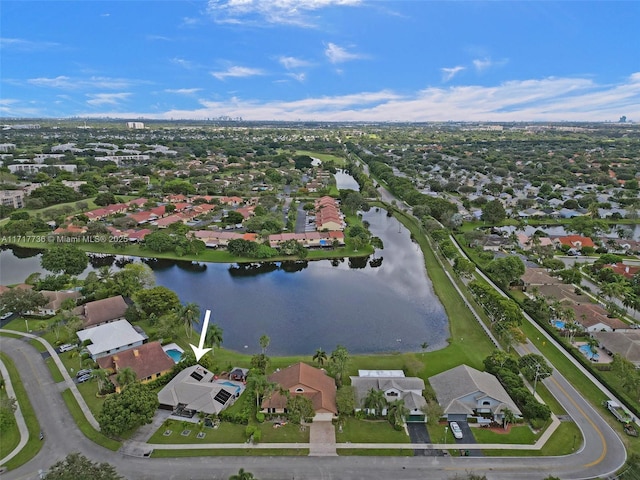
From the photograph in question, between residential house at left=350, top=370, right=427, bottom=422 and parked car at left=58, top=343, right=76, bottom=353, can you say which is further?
parked car at left=58, top=343, right=76, bottom=353

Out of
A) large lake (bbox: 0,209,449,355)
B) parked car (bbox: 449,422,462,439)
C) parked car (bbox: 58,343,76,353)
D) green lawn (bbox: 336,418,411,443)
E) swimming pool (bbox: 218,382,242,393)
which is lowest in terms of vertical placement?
large lake (bbox: 0,209,449,355)

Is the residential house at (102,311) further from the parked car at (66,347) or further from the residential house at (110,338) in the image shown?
the parked car at (66,347)

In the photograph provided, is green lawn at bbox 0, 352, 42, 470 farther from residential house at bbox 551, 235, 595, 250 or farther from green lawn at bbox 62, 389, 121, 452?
residential house at bbox 551, 235, 595, 250

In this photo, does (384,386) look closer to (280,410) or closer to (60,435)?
(280,410)

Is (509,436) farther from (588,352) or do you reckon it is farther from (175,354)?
(175,354)

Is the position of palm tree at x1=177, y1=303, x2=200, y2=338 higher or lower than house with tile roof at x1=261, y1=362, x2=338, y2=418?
higher

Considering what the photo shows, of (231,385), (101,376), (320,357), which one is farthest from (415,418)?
(101,376)

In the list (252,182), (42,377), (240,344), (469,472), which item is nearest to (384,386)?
(469,472)

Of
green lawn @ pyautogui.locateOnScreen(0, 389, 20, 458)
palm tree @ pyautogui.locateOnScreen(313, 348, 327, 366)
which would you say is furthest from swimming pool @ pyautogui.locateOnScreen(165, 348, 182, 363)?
palm tree @ pyautogui.locateOnScreen(313, 348, 327, 366)
